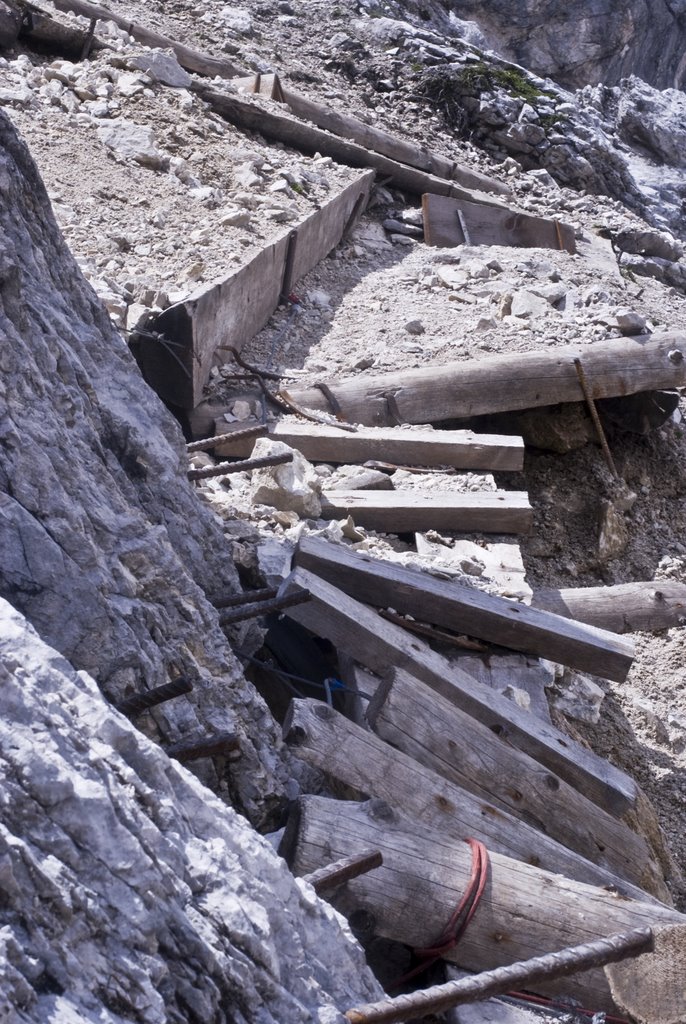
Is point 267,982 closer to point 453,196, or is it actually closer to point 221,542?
point 221,542

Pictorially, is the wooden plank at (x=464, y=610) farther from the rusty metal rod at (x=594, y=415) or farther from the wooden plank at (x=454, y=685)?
the rusty metal rod at (x=594, y=415)

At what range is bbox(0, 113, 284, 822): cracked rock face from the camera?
2164mm

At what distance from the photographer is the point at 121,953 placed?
1.45 m

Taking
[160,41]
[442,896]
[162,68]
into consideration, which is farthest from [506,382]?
[160,41]

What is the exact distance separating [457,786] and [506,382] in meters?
4.11

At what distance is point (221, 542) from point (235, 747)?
3.77 feet

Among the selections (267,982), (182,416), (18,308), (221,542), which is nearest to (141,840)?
(267,982)

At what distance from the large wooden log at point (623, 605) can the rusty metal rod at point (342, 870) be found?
10.2ft

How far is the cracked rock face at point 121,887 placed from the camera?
4.49ft

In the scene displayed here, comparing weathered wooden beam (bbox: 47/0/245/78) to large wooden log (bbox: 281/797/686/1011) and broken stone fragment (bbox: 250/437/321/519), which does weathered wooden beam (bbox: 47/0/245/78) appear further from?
large wooden log (bbox: 281/797/686/1011)

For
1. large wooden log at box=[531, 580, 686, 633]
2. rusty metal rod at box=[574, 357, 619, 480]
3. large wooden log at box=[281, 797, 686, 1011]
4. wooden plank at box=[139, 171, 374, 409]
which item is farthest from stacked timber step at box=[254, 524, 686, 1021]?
rusty metal rod at box=[574, 357, 619, 480]

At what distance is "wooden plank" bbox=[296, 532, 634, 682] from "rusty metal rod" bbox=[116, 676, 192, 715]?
1667 millimetres

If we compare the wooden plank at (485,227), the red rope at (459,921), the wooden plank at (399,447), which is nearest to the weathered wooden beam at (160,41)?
the wooden plank at (485,227)

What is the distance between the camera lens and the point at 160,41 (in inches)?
412
